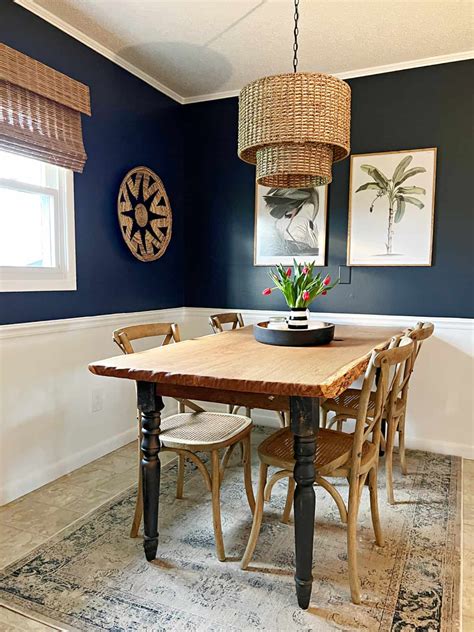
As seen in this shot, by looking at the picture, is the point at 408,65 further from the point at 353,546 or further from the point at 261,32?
the point at 353,546

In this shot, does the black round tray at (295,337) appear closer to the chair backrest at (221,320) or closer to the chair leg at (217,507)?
the chair leg at (217,507)

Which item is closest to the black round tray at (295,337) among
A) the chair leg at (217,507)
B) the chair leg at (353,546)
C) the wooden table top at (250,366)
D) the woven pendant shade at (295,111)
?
the wooden table top at (250,366)

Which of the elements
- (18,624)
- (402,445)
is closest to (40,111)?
(18,624)

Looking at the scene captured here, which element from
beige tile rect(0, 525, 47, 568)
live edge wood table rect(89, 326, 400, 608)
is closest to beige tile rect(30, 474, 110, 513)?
beige tile rect(0, 525, 47, 568)

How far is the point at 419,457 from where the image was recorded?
314 cm

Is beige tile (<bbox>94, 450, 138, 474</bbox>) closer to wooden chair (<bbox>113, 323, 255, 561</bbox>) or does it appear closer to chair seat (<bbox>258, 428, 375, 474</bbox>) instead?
wooden chair (<bbox>113, 323, 255, 561</bbox>)

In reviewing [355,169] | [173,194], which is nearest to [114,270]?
[173,194]

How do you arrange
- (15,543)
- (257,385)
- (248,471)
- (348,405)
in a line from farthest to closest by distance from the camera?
(348,405), (248,471), (15,543), (257,385)

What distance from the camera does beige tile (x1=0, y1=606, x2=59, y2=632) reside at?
157cm

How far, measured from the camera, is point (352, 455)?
1743 millimetres

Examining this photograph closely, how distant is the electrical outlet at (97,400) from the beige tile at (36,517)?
0.73 meters

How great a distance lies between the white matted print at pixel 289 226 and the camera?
138 inches

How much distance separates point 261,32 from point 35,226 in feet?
5.74

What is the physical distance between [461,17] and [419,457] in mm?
2636
